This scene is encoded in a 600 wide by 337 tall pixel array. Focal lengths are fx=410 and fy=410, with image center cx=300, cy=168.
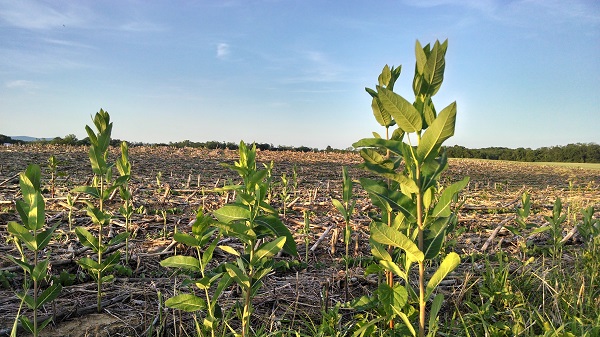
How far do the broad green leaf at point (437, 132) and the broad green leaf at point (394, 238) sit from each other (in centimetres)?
37

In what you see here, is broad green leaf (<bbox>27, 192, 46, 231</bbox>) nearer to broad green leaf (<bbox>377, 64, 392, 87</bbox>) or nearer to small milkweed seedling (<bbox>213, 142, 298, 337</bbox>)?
small milkweed seedling (<bbox>213, 142, 298, 337</bbox>)

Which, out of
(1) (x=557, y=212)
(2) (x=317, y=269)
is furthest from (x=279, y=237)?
(1) (x=557, y=212)

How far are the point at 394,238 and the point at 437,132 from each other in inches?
21.4

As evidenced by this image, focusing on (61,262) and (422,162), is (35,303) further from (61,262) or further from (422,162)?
(422,162)

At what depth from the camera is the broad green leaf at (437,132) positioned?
186 cm

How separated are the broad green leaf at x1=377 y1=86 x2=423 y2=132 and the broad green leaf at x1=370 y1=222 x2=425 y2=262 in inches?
20.1

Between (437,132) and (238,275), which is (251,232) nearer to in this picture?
(238,275)

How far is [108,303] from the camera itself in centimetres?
292

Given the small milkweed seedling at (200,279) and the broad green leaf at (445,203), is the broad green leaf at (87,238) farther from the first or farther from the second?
the broad green leaf at (445,203)

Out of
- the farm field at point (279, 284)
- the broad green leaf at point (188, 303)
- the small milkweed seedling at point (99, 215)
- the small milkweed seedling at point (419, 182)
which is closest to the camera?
the small milkweed seedling at point (419, 182)

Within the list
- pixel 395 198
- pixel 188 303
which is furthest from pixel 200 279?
pixel 395 198

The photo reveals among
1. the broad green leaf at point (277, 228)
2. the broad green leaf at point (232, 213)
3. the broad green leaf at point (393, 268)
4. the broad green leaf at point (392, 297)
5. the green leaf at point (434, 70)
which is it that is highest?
the green leaf at point (434, 70)

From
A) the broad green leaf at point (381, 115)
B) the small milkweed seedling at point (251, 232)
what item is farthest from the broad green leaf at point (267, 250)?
the broad green leaf at point (381, 115)

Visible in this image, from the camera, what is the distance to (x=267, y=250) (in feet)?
7.18
